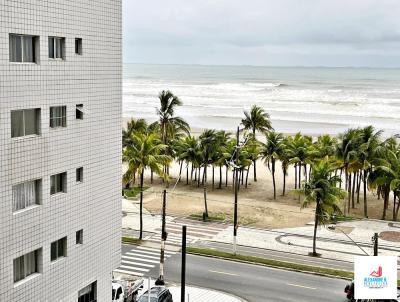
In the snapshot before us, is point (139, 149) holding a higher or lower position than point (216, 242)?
higher

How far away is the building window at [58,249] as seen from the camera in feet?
80.0

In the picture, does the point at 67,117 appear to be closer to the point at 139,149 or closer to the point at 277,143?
the point at 139,149

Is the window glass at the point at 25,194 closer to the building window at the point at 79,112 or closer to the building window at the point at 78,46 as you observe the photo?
the building window at the point at 79,112

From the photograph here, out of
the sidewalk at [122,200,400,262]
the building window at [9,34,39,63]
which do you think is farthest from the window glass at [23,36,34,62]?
the sidewalk at [122,200,400,262]

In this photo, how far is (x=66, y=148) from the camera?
24438mm

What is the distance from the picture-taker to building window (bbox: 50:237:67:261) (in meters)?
24.4

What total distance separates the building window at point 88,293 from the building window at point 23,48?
11.4 meters

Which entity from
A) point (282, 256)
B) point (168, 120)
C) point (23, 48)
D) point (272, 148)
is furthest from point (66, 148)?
point (168, 120)

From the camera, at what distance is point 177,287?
38000 millimetres

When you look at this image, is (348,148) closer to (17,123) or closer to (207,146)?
(207,146)

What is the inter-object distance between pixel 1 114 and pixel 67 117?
4105 millimetres

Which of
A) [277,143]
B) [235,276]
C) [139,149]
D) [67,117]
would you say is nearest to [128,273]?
[235,276]

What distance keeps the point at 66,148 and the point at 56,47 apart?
4.33 metres

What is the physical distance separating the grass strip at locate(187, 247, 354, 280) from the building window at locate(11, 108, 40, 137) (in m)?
24.2
